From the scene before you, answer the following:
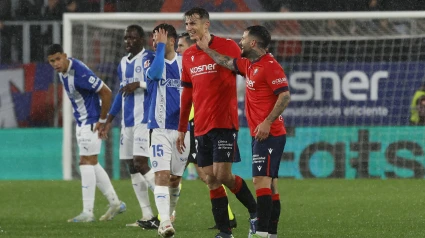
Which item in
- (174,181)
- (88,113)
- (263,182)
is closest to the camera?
(263,182)

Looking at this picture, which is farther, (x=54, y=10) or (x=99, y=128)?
(x=54, y=10)

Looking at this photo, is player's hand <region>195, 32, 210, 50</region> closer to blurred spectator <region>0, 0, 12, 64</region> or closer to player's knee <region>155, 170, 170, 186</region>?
player's knee <region>155, 170, 170, 186</region>

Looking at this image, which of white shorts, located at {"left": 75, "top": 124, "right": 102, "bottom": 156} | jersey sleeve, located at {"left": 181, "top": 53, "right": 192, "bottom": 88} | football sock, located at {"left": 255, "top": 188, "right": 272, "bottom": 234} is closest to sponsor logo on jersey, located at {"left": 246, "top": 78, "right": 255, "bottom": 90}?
jersey sleeve, located at {"left": 181, "top": 53, "right": 192, "bottom": 88}

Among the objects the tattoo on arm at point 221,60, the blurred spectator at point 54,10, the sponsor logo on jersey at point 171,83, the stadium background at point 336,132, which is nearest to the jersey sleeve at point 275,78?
the tattoo on arm at point 221,60

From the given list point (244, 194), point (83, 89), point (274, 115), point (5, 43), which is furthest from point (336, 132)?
point (274, 115)

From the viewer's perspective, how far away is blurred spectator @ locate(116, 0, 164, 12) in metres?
21.0

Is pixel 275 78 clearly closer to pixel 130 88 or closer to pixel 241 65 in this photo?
pixel 241 65

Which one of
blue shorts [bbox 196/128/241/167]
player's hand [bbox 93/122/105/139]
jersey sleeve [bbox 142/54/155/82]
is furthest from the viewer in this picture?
A: player's hand [bbox 93/122/105/139]

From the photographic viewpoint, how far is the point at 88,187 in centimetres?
1134

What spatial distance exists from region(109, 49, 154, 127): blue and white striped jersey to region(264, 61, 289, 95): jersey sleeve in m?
2.71

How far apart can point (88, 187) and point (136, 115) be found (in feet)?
3.66

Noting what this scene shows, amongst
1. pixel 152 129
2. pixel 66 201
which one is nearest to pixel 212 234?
pixel 152 129

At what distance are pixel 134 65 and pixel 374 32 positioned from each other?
7.49 m

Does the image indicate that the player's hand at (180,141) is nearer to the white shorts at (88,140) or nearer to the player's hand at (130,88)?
the player's hand at (130,88)
